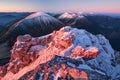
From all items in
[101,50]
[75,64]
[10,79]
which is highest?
[75,64]

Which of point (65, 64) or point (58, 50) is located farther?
point (58, 50)

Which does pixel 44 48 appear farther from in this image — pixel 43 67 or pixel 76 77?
pixel 76 77

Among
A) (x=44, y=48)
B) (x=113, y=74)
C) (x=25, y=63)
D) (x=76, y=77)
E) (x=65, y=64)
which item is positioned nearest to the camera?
(x=76, y=77)

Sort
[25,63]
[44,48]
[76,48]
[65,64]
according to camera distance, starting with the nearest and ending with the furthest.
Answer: [65,64], [76,48], [25,63], [44,48]

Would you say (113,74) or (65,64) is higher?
(65,64)

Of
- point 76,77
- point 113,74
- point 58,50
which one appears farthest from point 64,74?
point 58,50

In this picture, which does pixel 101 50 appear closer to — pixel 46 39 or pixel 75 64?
pixel 46 39

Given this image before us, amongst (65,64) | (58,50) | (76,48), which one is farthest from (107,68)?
(65,64)
